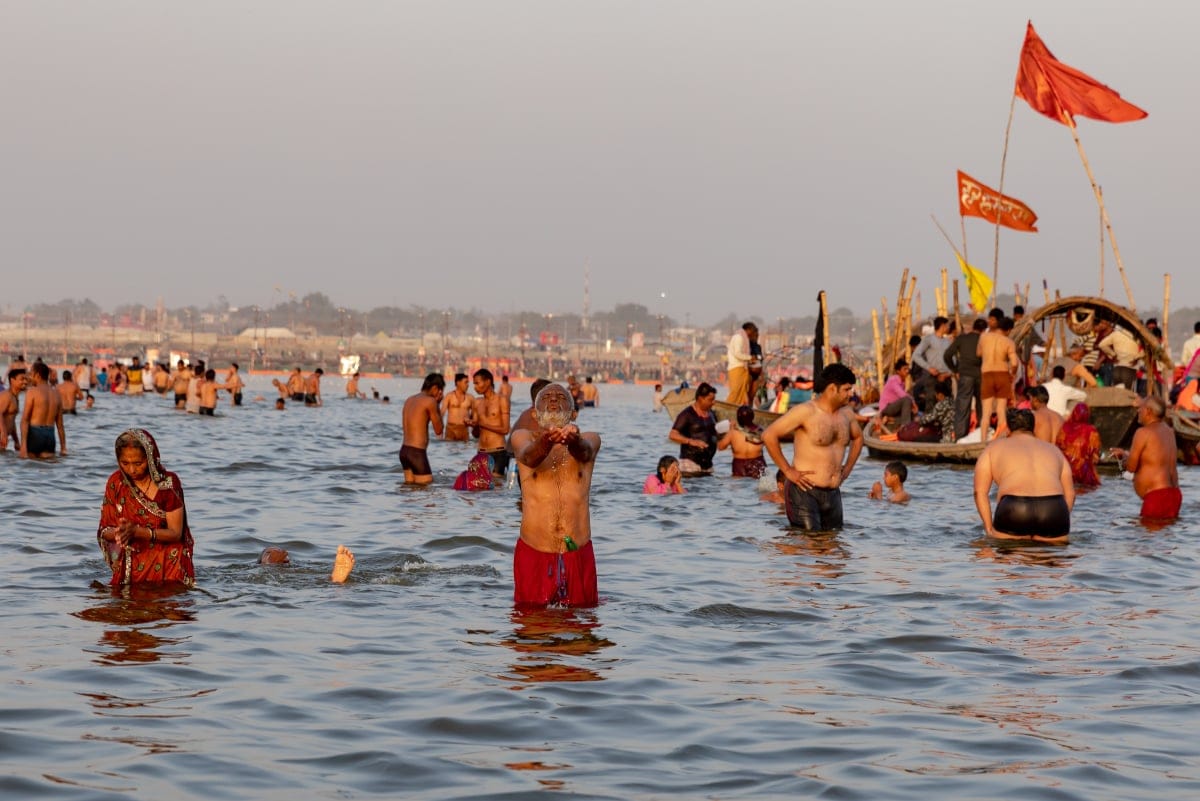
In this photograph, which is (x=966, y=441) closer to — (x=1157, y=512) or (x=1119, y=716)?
(x=1157, y=512)

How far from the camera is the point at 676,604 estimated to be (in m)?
10.5

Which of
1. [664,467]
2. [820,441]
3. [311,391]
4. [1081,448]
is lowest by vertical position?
[311,391]

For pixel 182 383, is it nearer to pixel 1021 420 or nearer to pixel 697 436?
pixel 697 436

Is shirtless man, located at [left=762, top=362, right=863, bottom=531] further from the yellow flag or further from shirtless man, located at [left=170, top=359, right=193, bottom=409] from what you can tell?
shirtless man, located at [left=170, top=359, right=193, bottom=409]

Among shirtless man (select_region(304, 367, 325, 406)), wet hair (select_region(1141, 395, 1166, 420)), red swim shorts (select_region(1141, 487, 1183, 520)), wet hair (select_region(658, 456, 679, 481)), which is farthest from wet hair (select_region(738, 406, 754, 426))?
shirtless man (select_region(304, 367, 325, 406))

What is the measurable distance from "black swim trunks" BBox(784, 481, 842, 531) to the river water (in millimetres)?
334

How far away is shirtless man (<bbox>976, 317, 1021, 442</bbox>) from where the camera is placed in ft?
72.6

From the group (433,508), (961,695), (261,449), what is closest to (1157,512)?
(433,508)

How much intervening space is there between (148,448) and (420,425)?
31.8ft

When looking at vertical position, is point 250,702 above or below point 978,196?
below

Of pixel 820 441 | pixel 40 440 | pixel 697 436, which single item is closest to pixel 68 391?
pixel 40 440

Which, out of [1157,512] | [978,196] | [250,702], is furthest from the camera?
[978,196]

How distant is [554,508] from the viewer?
909 centimetres

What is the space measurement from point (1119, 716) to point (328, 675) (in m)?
3.90
